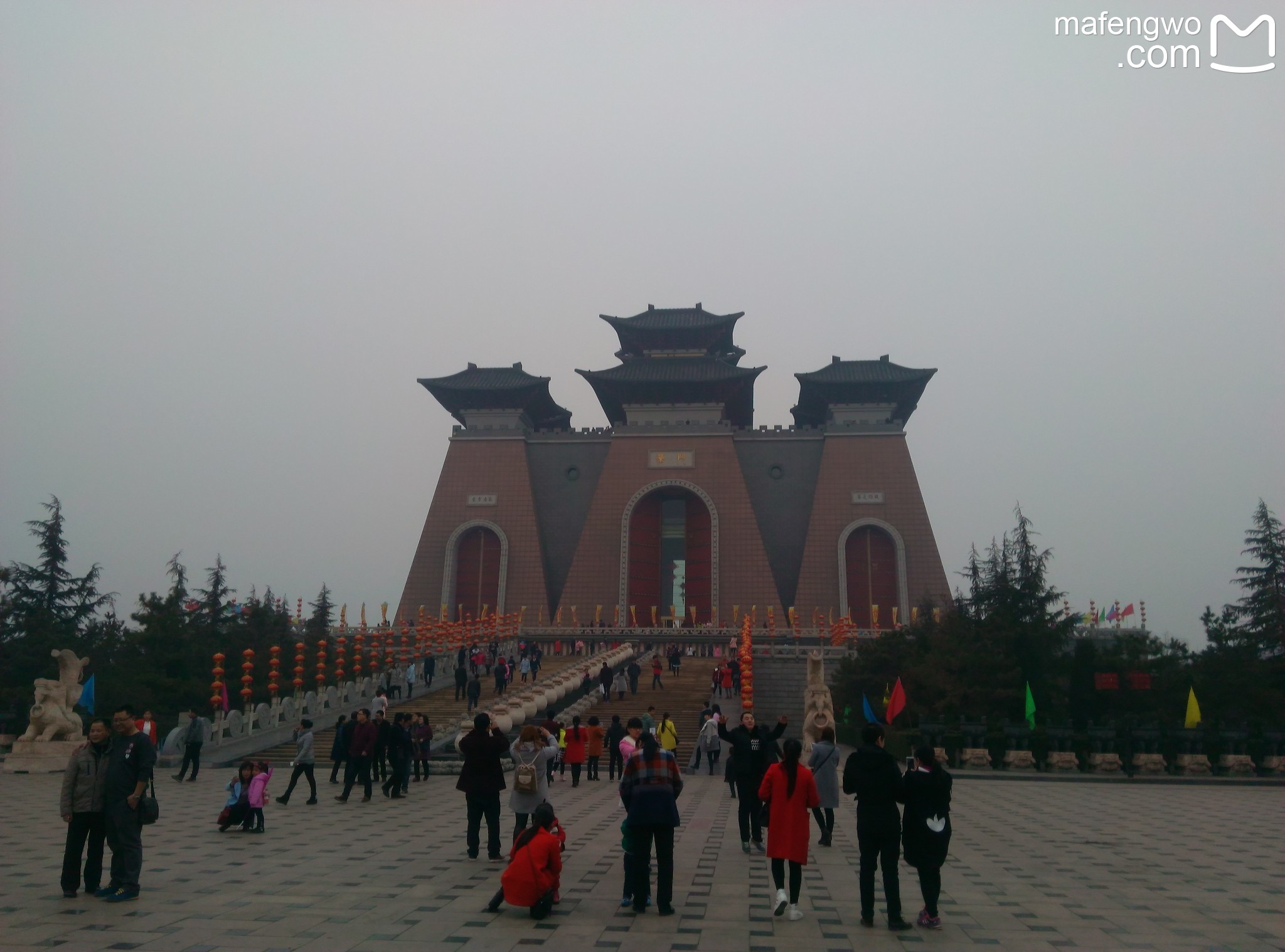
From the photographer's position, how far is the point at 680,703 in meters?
18.7

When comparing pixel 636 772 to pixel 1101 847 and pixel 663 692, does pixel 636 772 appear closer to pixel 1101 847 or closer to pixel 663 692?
pixel 1101 847

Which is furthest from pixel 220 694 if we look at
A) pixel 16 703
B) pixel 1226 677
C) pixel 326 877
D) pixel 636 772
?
pixel 1226 677

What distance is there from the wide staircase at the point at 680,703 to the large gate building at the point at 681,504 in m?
10.1

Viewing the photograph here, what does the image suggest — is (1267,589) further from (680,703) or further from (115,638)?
(115,638)

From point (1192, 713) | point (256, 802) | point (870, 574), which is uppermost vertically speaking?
point (870, 574)

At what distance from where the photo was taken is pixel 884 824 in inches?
196

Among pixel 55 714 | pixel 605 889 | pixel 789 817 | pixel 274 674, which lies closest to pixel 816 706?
pixel 605 889

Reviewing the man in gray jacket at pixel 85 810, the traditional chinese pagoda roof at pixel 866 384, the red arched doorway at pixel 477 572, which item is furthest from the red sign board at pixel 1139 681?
the red arched doorway at pixel 477 572

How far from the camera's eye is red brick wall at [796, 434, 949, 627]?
1310 inches

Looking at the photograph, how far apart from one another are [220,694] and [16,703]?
15.3 ft

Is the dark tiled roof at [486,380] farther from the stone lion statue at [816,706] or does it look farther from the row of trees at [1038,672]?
the stone lion statue at [816,706]

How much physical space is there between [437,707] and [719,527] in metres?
18.2

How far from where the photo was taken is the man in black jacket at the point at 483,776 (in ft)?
20.9

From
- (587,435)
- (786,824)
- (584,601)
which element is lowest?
(786,824)
